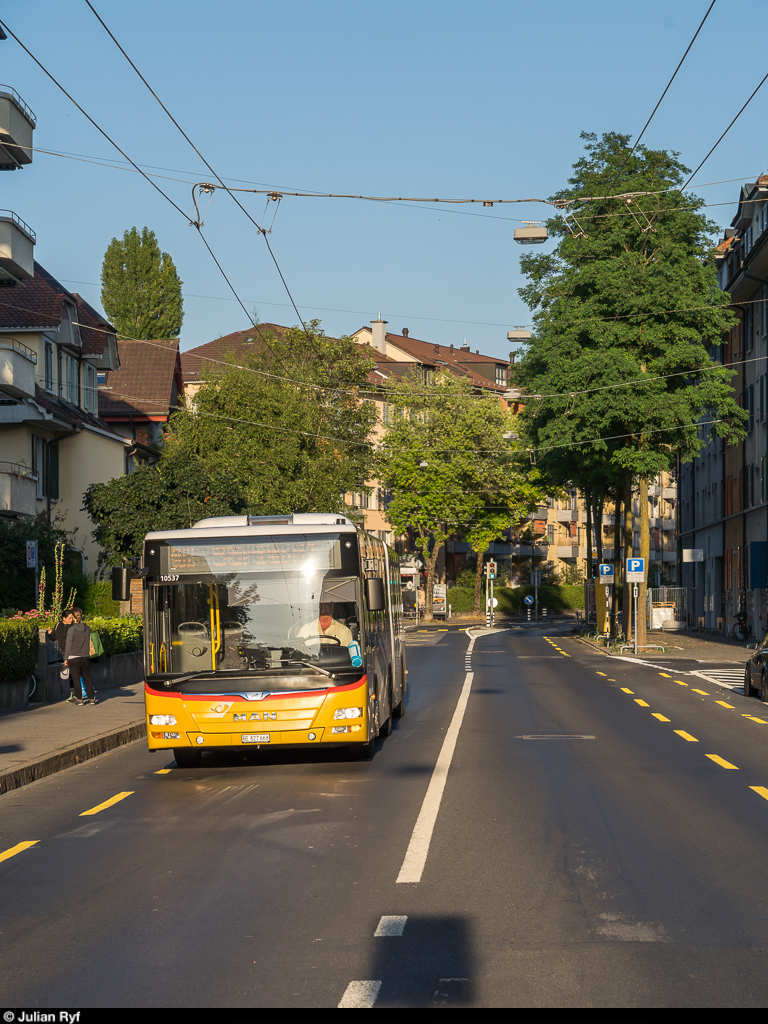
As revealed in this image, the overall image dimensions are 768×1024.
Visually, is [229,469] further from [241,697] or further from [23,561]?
[241,697]

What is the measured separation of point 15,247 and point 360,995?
30.1 m

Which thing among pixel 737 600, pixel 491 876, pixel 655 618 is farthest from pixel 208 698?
pixel 655 618

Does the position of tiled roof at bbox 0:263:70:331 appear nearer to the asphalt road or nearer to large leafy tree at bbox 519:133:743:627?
large leafy tree at bbox 519:133:743:627

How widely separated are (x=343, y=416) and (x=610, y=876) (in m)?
57.7

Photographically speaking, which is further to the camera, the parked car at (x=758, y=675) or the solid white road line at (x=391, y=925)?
the parked car at (x=758, y=675)

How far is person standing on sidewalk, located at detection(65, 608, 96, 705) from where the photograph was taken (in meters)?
21.0

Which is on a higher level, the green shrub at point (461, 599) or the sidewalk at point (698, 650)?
the green shrub at point (461, 599)

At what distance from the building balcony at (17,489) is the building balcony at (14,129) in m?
8.01

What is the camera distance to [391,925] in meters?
6.65

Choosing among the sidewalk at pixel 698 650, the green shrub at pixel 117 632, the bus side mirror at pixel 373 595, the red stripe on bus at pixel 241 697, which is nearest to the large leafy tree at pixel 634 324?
the sidewalk at pixel 698 650

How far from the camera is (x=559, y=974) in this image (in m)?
5.64

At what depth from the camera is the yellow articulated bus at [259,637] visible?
13.2m

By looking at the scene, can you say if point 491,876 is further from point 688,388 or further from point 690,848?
point 688,388

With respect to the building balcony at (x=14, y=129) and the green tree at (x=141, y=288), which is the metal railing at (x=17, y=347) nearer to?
the building balcony at (x=14, y=129)
